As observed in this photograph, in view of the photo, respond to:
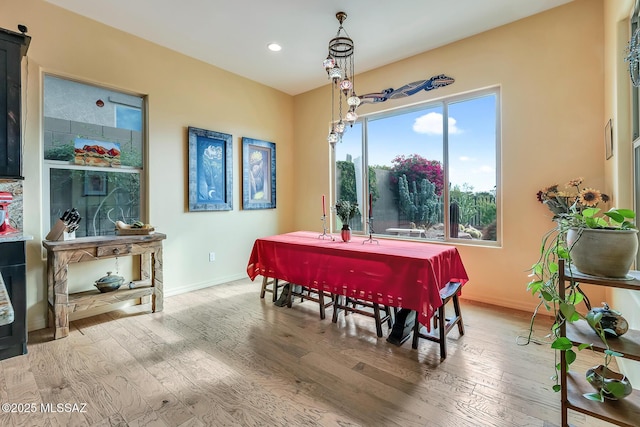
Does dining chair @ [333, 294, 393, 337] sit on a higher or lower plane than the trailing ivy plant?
lower

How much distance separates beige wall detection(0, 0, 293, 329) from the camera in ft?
8.87

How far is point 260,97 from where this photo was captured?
4711mm

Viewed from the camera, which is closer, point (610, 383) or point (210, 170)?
point (610, 383)

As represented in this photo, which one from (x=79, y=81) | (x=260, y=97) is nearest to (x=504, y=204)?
(x=260, y=97)

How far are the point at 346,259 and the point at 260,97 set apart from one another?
3.40 m

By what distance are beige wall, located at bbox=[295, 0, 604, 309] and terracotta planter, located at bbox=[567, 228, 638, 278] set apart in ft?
6.85

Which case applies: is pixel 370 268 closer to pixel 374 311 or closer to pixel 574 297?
pixel 374 311

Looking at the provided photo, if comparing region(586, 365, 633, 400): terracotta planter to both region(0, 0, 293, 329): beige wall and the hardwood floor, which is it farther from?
region(0, 0, 293, 329): beige wall

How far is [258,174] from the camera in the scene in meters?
4.71

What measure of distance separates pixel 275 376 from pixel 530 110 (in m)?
3.52

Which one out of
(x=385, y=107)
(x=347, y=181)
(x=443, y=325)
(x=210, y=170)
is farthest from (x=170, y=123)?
(x=443, y=325)

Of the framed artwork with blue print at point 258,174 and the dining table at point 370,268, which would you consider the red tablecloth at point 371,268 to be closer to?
the dining table at point 370,268

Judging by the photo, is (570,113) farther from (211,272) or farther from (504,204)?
(211,272)

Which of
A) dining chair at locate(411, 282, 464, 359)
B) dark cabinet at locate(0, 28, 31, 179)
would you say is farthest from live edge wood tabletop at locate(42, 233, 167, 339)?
dining chair at locate(411, 282, 464, 359)
